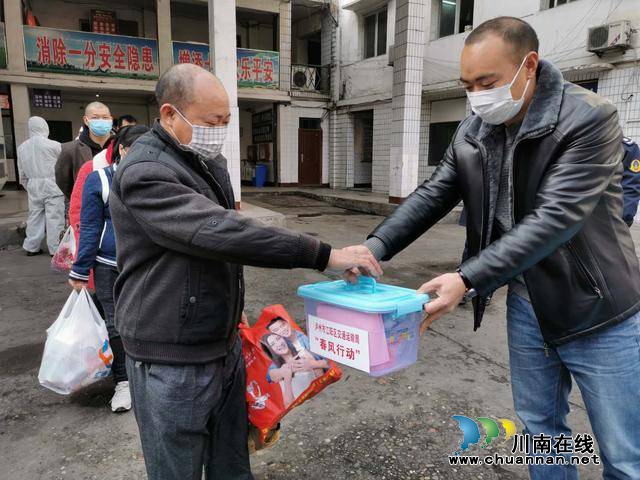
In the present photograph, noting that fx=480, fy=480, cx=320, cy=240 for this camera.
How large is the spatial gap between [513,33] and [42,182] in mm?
6709

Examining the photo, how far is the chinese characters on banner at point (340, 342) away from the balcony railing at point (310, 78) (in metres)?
15.7

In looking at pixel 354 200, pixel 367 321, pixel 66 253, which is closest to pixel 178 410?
pixel 367 321

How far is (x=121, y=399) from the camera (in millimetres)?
2896

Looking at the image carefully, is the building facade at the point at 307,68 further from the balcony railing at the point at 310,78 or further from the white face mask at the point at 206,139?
the white face mask at the point at 206,139

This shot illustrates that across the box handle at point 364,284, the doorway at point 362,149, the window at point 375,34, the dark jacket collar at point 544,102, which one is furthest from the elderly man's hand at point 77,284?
the doorway at point 362,149

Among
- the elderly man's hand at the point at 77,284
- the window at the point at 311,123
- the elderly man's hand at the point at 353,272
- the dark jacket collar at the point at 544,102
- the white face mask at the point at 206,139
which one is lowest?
the elderly man's hand at the point at 77,284

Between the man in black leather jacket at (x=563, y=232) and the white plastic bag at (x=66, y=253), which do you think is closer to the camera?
the man in black leather jacket at (x=563, y=232)

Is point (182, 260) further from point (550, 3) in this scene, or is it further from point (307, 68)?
point (307, 68)

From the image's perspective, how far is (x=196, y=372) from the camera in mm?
1570

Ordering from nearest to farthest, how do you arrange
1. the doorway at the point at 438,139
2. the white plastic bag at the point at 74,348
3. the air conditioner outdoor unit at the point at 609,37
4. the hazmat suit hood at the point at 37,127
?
the white plastic bag at the point at 74,348
the hazmat suit hood at the point at 37,127
the air conditioner outdoor unit at the point at 609,37
the doorway at the point at 438,139

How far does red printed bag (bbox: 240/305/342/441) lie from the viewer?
6.08 ft

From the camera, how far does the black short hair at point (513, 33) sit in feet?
5.01

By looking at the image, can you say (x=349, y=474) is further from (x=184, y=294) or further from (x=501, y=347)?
(x=501, y=347)

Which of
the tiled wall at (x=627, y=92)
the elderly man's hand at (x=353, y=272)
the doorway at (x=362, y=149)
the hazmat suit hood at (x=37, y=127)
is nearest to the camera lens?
the elderly man's hand at (x=353, y=272)
